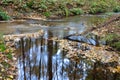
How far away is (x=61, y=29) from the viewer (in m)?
14.3

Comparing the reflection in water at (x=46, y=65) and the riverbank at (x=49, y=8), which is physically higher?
the reflection in water at (x=46, y=65)

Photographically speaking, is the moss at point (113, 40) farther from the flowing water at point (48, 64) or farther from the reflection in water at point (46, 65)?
the reflection in water at point (46, 65)

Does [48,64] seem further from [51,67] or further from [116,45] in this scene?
[116,45]

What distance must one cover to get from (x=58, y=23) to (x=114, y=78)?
9.16 metres

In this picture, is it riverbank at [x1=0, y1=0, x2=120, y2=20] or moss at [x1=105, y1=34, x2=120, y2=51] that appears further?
riverbank at [x1=0, y1=0, x2=120, y2=20]

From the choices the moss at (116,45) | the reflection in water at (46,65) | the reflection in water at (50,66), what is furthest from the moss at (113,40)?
the reflection in water at (46,65)

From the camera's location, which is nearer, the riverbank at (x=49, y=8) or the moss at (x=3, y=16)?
the moss at (x=3, y=16)

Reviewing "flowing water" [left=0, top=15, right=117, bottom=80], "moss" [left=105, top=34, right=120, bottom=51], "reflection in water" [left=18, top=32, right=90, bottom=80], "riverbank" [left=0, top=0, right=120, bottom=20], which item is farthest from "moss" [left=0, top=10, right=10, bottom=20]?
"moss" [left=105, top=34, right=120, bottom=51]

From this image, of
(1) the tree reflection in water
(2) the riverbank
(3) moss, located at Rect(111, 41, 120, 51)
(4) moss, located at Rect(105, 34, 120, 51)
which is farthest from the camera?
(2) the riverbank

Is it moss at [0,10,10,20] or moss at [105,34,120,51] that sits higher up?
moss at [105,34,120,51]

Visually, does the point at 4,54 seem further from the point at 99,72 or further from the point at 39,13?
the point at 39,13

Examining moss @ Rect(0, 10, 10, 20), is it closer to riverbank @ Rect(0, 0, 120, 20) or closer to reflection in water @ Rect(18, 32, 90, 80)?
riverbank @ Rect(0, 0, 120, 20)

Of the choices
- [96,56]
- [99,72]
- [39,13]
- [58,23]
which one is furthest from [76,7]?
[99,72]

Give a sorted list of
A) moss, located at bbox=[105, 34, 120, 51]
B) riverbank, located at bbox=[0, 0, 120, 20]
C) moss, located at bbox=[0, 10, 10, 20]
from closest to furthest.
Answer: moss, located at bbox=[105, 34, 120, 51]
moss, located at bbox=[0, 10, 10, 20]
riverbank, located at bbox=[0, 0, 120, 20]
